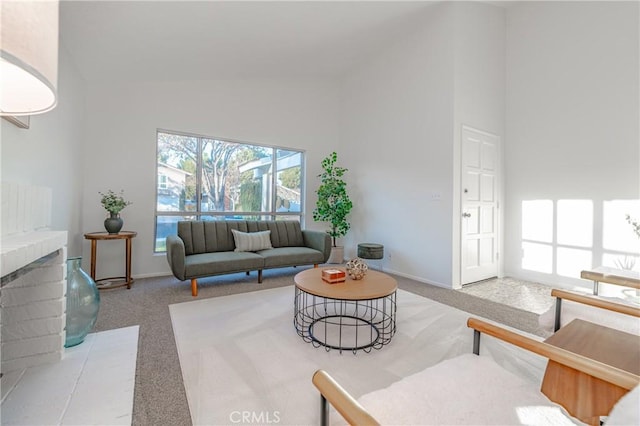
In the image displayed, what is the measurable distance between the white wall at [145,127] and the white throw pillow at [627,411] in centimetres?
435

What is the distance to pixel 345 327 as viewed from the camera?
2281 mm

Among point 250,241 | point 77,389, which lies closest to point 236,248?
point 250,241

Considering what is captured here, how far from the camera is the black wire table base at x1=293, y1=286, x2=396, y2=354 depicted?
78.5 inches

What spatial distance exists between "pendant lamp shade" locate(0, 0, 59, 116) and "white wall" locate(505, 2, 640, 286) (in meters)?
4.76

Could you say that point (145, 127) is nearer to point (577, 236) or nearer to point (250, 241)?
point (250, 241)

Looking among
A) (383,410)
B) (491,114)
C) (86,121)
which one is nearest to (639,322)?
(383,410)

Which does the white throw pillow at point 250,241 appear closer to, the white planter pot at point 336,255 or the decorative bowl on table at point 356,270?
the white planter pot at point 336,255

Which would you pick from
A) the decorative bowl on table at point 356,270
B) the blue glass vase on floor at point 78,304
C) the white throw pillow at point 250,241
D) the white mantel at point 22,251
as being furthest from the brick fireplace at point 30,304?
the white throw pillow at point 250,241

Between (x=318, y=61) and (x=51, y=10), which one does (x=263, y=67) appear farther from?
(x=51, y=10)

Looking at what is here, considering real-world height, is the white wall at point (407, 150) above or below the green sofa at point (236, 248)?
above

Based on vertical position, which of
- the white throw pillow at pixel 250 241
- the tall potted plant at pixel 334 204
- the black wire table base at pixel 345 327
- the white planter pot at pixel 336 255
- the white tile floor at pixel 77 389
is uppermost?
the tall potted plant at pixel 334 204

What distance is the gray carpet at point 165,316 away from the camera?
1394mm

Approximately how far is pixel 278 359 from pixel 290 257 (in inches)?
74.4

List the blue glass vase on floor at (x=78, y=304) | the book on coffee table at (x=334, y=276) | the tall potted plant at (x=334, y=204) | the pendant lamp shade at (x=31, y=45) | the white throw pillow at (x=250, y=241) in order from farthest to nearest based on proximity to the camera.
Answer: the tall potted plant at (x=334, y=204), the white throw pillow at (x=250, y=241), the book on coffee table at (x=334, y=276), the blue glass vase on floor at (x=78, y=304), the pendant lamp shade at (x=31, y=45)
